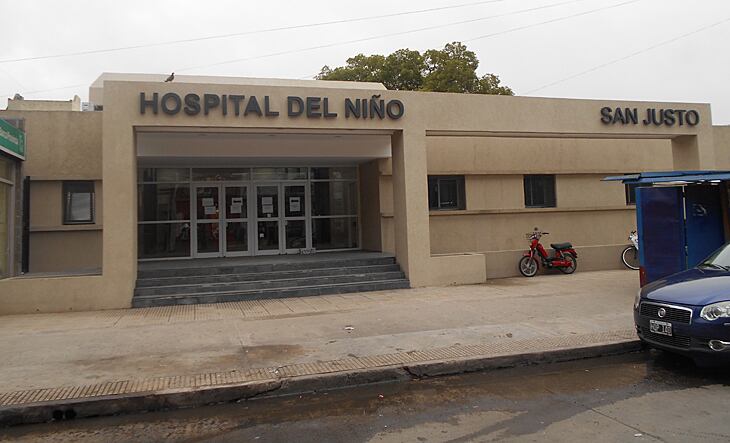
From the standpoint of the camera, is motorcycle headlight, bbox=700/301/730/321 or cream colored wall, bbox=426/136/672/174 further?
cream colored wall, bbox=426/136/672/174

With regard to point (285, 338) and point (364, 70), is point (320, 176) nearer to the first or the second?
point (285, 338)

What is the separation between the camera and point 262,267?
12.2 metres

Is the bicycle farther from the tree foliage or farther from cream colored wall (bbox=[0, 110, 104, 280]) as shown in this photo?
the tree foliage

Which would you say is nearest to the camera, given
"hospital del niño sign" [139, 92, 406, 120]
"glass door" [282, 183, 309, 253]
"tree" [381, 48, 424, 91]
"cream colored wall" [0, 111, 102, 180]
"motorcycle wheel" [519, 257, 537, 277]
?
"hospital del niño sign" [139, 92, 406, 120]

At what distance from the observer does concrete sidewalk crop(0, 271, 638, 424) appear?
5.95m

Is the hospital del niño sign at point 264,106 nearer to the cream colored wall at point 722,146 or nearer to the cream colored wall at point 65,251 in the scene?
the cream colored wall at point 65,251

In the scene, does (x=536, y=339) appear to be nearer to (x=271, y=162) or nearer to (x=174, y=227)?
(x=271, y=162)

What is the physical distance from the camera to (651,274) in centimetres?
1032

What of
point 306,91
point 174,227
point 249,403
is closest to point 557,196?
point 306,91

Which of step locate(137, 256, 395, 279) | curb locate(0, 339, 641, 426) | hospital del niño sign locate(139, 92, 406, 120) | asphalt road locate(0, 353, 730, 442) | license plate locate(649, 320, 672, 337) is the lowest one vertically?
asphalt road locate(0, 353, 730, 442)

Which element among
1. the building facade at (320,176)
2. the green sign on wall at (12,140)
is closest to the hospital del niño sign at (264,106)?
the building facade at (320,176)

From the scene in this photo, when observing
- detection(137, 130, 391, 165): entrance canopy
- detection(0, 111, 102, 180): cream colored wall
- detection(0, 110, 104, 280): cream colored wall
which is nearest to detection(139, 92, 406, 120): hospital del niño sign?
detection(137, 130, 391, 165): entrance canopy

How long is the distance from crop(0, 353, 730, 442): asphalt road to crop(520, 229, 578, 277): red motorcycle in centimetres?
808

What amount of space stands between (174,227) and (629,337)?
38.9 ft
